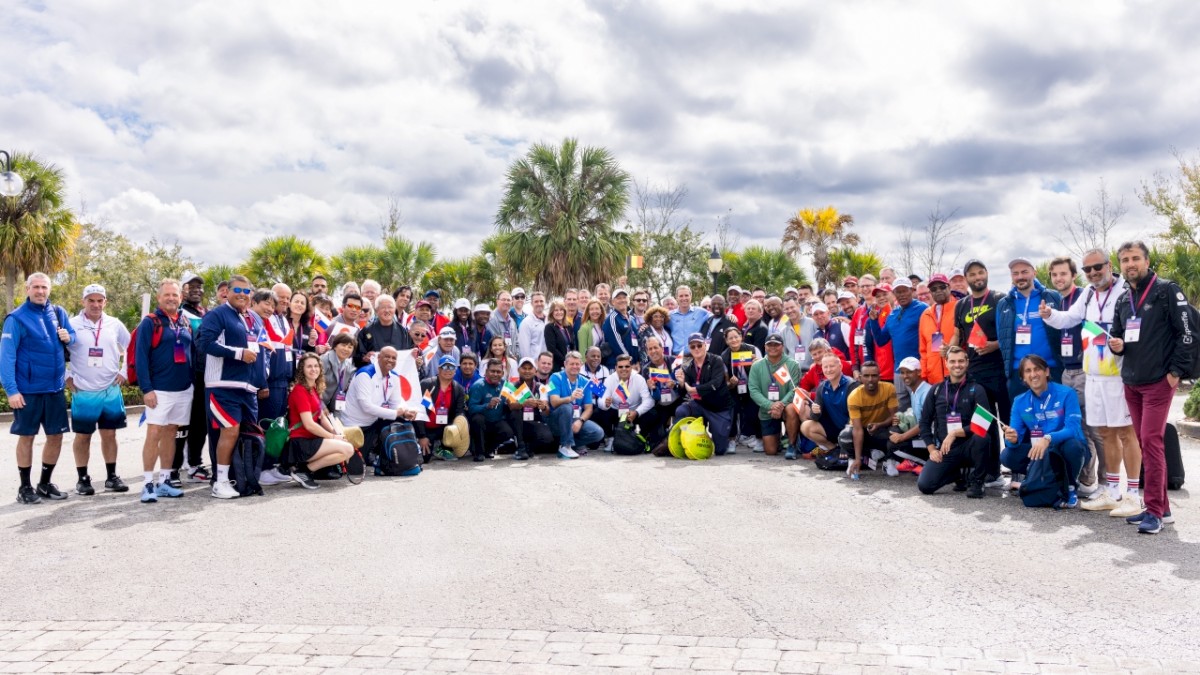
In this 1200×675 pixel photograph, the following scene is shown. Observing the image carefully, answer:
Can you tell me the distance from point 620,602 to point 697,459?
18.3 feet

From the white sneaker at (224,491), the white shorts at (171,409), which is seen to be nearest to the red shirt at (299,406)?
the white sneaker at (224,491)

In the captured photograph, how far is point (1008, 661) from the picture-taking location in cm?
372

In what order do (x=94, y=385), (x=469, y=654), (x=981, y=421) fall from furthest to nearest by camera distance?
(x=94, y=385) < (x=981, y=421) < (x=469, y=654)

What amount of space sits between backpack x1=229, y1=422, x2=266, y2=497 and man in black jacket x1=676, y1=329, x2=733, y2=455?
200 inches

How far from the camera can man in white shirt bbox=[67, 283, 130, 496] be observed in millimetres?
7906

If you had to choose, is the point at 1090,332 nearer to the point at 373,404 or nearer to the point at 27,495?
the point at 373,404

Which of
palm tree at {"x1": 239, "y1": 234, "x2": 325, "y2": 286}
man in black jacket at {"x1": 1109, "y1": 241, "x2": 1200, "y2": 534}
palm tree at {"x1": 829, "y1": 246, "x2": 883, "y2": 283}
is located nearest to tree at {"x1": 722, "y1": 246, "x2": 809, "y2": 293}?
palm tree at {"x1": 829, "y1": 246, "x2": 883, "y2": 283}

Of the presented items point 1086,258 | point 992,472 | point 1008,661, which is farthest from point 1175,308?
point 1008,661

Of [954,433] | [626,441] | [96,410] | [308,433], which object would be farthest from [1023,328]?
[96,410]

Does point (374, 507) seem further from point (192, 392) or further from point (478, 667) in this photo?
point (478, 667)

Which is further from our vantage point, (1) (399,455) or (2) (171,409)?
(1) (399,455)

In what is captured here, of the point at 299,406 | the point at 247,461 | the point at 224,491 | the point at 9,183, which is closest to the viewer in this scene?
the point at 224,491

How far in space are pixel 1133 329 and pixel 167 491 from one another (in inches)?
326

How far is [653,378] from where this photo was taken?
11039 mm
